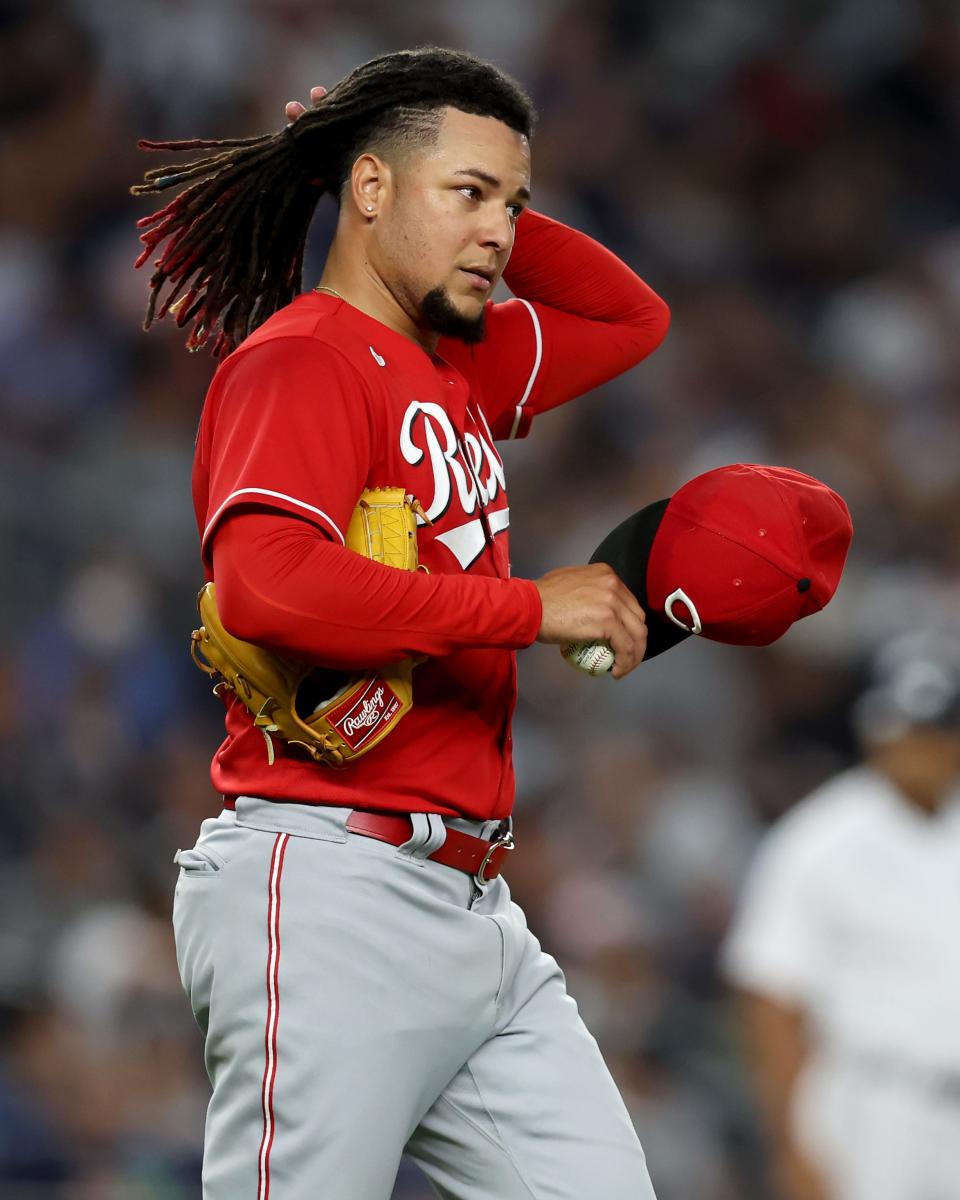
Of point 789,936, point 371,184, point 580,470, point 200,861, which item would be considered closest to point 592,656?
point 200,861

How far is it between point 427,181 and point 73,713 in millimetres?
3916

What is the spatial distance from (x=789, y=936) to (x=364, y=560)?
8.69 ft

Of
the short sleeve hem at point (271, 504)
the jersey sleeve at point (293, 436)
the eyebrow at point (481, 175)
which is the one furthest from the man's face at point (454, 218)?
the short sleeve hem at point (271, 504)

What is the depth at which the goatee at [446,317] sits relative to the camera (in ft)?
7.76

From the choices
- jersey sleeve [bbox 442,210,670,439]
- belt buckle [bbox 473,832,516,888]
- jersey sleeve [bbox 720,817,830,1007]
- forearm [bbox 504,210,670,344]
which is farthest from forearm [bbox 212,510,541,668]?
jersey sleeve [bbox 720,817,830,1007]

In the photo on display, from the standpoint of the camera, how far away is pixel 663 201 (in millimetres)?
7504

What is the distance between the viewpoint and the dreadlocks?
2371mm

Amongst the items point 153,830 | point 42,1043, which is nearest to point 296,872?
point 42,1043

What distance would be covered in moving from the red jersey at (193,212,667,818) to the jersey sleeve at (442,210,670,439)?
0.22 ft

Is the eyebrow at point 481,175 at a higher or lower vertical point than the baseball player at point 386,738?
higher

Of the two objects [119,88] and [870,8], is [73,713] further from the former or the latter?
[870,8]

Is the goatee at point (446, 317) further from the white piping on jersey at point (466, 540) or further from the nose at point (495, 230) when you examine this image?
the white piping on jersey at point (466, 540)

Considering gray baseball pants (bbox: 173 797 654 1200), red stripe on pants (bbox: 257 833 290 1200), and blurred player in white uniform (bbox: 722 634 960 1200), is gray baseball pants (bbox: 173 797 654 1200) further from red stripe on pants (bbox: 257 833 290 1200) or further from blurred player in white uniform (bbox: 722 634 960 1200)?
blurred player in white uniform (bbox: 722 634 960 1200)

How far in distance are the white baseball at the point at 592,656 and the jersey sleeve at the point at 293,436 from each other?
34cm
